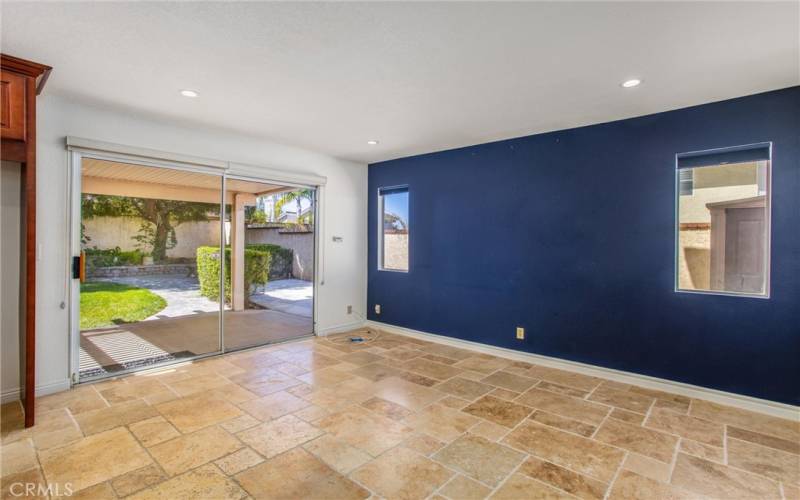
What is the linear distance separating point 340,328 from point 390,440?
123 inches

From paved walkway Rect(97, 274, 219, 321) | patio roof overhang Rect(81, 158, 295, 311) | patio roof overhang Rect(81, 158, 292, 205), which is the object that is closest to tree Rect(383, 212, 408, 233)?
patio roof overhang Rect(81, 158, 295, 311)

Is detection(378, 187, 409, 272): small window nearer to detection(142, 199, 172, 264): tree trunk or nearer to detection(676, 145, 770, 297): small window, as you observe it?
detection(142, 199, 172, 264): tree trunk

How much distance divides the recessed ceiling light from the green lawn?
15.6 ft

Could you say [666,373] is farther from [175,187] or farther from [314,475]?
[175,187]

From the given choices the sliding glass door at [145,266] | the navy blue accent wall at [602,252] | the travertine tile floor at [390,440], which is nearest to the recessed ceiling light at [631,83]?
the navy blue accent wall at [602,252]

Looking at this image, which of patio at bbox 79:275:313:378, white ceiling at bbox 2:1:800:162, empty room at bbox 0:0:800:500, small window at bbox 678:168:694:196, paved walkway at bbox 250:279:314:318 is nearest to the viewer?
white ceiling at bbox 2:1:800:162

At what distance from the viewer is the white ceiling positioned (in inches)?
79.4

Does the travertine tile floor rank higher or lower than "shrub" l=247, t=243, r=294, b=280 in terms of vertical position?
lower

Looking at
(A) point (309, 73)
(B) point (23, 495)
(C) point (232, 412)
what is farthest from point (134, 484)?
(A) point (309, 73)

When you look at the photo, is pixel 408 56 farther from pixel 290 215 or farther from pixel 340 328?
pixel 340 328

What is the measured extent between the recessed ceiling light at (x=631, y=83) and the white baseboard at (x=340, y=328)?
A: 4.38m

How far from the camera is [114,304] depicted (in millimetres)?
3760

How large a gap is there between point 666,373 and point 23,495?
14.9 feet

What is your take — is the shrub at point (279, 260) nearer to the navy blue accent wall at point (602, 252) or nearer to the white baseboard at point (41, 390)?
the navy blue accent wall at point (602, 252)
